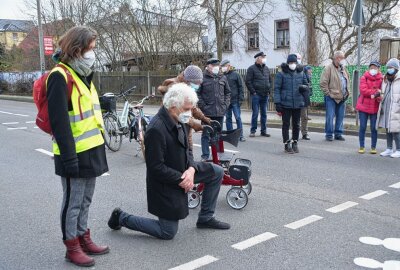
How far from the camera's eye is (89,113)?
4.10 m

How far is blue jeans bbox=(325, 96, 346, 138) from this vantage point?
35.6 feet

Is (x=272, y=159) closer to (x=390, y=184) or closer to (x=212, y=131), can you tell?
(x=390, y=184)

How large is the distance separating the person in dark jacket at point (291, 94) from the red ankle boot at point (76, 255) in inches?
234

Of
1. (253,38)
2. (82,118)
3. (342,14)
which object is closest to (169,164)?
(82,118)

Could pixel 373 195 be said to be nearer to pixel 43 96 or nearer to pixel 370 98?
pixel 370 98

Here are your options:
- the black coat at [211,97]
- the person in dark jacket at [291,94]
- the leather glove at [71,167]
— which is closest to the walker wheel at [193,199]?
the leather glove at [71,167]

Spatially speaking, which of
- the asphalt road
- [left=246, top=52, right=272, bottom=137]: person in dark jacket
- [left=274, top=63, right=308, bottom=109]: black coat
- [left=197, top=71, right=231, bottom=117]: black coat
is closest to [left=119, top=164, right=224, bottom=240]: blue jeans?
the asphalt road

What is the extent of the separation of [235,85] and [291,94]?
234 centimetres

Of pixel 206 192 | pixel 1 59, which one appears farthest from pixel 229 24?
pixel 1 59

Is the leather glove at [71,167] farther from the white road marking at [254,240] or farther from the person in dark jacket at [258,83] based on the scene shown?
the person in dark jacket at [258,83]

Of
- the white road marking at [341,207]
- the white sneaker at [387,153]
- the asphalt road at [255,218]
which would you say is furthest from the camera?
the white sneaker at [387,153]

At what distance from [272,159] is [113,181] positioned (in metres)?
3.13

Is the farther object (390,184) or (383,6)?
(383,6)

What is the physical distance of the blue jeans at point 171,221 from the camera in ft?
15.4
